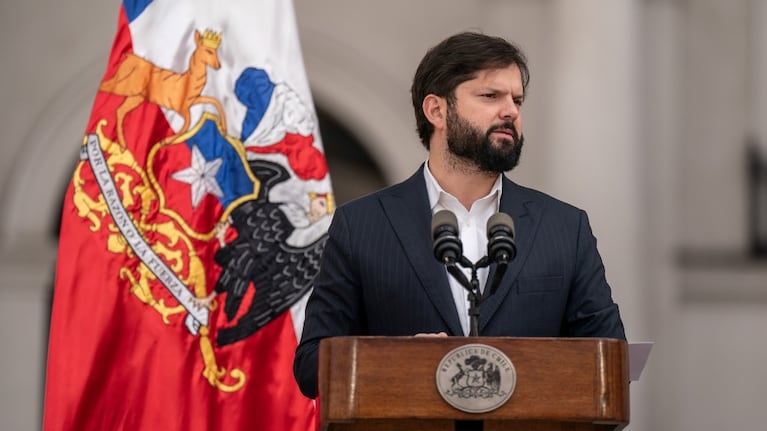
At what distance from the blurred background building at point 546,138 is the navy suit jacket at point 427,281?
4.46 meters

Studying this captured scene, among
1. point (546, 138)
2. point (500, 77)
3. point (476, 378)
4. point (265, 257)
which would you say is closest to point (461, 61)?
point (500, 77)

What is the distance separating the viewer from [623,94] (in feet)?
25.4

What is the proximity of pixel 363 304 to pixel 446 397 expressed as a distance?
25.5 inches

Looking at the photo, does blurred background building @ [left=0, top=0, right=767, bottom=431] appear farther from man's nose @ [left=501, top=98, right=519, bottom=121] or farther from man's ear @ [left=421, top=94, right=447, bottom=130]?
man's nose @ [left=501, top=98, right=519, bottom=121]

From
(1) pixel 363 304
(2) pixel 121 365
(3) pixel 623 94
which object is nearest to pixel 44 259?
(3) pixel 623 94

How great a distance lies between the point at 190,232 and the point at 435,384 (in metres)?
1.87

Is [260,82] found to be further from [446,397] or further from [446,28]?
[446,28]

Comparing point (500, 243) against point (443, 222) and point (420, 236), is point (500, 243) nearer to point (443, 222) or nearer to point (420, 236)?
point (443, 222)

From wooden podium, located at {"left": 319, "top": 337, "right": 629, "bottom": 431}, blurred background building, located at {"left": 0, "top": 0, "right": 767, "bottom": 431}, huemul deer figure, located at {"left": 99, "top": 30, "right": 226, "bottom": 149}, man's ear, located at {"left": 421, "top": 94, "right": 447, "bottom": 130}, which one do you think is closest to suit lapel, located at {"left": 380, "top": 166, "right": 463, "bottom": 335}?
man's ear, located at {"left": 421, "top": 94, "right": 447, "bottom": 130}

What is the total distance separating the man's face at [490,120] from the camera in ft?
11.6

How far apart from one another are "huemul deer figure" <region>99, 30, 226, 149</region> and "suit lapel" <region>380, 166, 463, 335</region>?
4.20 feet

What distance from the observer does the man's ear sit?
3691 mm

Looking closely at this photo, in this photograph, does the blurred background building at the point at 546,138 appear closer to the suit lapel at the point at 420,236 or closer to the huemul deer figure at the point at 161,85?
the huemul deer figure at the point at 161,85

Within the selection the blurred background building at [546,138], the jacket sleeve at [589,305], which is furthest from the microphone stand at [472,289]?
the blurred background building at [546,138]
